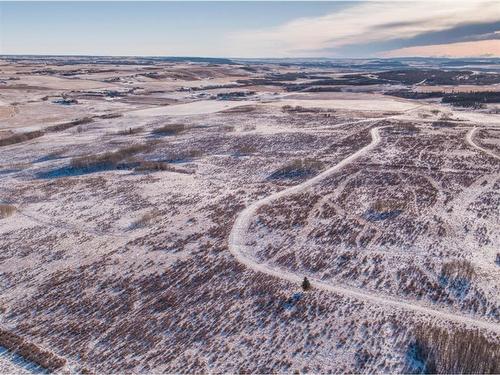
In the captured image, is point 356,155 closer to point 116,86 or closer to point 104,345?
point 104,345

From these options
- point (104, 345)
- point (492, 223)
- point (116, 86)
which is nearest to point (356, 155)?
point (492, 223)

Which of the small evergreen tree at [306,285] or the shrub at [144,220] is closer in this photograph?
the small evergreen tree at [306,285]

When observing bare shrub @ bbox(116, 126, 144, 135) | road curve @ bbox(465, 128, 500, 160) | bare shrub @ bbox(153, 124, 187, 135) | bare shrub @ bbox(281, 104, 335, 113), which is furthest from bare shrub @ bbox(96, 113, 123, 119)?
road curve @ bbox(465, 128, 500, 160)

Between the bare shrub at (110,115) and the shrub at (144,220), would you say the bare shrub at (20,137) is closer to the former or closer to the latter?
the bare shrub at (110,115)

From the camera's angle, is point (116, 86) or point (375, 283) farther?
point (116, 86)

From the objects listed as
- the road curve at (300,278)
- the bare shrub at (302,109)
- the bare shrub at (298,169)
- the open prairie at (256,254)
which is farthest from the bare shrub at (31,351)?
the bare shrub at (302,109)

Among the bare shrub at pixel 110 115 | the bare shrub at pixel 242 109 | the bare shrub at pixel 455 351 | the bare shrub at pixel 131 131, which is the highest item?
the bare shrub at pixel 242 109
